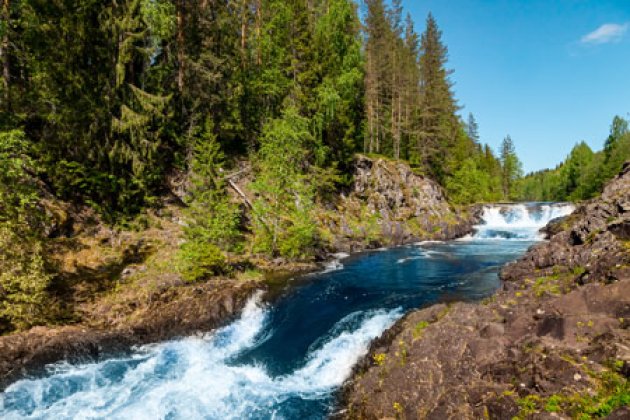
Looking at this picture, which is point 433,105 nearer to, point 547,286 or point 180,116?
point 180,116

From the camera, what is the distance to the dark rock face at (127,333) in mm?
10852

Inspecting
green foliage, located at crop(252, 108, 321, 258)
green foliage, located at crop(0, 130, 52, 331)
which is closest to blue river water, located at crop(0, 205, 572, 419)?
green foliage, located at crop(0, 130, 52, 331)

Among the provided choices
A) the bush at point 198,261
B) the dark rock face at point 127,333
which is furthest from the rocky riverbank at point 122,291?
the bush at point 198,261

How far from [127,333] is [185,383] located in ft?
12.6

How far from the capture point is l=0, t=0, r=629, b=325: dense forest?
17.2 metres

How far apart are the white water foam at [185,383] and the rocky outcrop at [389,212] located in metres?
17.2

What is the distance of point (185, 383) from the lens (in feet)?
35.4

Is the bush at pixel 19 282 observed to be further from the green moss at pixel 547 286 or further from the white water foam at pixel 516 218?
the white water foam at pixel 516 218

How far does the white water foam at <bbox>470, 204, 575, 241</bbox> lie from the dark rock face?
32.8 m

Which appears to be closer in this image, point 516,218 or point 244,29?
point 244,29

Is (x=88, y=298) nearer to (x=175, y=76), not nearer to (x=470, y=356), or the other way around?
(x=470, y=356)

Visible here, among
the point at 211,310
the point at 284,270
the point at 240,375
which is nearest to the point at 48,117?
the point at 211,310

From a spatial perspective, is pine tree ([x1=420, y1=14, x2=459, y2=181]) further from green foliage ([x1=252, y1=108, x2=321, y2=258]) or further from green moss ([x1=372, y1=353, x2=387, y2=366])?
green moss ([x1=372, y1=353, x2=387, y2=366])

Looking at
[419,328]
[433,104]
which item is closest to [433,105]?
[433,104]
